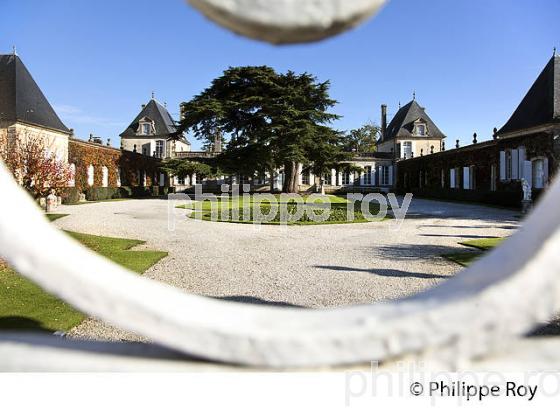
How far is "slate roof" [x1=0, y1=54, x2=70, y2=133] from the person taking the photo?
1993cm

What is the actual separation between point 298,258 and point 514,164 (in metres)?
19.8

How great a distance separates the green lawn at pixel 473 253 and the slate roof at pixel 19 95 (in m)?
19.5

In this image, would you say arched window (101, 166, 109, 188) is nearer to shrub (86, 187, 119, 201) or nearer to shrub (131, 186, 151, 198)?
shrub (86, 187, 119, 201)

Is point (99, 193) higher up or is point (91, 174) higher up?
point (91, 174)

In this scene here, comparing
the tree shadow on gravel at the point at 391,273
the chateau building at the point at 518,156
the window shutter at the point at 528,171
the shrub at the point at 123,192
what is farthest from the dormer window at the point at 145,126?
the tree shadow on gravel at the point at 391,273

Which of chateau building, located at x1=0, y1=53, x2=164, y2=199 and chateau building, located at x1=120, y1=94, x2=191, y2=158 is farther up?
chateau building, located at x1=120, y1=94, x2=191, y2=158

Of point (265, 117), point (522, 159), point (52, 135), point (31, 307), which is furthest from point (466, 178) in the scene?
point (31, 307)

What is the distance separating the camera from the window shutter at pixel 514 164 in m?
22.5

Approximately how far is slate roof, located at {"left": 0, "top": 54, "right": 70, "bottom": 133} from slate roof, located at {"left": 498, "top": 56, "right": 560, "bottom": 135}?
2521 cm

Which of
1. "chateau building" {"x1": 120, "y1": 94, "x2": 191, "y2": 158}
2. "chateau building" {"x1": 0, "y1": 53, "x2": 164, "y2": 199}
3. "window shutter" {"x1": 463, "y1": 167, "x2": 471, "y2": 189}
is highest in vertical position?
"chateau building" {"x1": 120, "y1": 94, "x2": 191, "y2": 158}

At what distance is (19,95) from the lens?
67.3ft

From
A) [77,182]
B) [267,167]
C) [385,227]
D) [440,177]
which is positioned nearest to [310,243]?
[385,227]

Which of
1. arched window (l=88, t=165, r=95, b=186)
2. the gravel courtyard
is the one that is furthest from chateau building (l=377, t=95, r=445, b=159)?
the gravel courtyard

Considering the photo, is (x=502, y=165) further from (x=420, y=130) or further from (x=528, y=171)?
(x=420, y=130)
